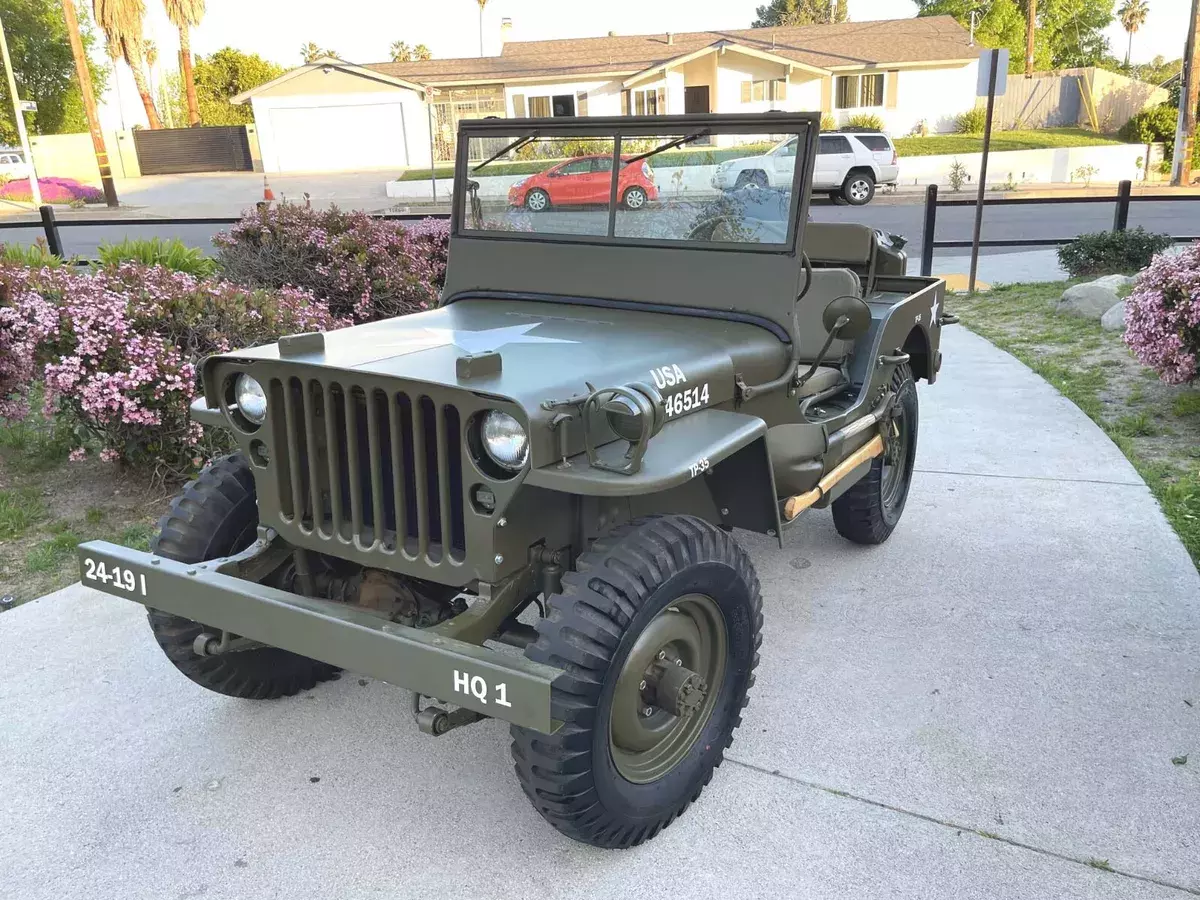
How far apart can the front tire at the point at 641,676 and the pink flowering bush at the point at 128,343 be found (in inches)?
134

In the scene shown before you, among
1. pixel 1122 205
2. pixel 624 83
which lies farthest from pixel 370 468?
pixel 624 83

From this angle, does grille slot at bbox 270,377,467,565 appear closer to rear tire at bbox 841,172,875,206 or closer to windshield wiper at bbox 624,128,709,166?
windshield wiper at bbox 624,128,709,166

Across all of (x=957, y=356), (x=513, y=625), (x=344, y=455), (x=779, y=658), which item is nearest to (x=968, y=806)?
(x=779, y=658)

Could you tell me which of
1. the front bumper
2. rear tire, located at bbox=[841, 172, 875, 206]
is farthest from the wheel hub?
rear tire, located at bbox=[841, 172, 875, 206]

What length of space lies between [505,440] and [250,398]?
95cm

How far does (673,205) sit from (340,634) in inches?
83.2

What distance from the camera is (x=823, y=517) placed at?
536 cm

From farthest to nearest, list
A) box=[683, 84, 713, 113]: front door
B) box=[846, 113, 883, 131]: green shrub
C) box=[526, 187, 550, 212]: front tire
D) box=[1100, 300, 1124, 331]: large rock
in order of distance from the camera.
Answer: box=[846, 113, 883, 131]: green shrub, box=[683, 84, 713, 113]: front door, box=[1100, 300, 1124, 331]: large rock, box=[526, 187, 550, 212]: front tire

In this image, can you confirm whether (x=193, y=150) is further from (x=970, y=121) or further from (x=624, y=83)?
(x=970, y=121)

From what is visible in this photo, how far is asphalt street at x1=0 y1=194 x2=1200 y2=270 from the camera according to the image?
16766 millimetres

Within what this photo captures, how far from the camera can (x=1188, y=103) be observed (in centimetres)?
2503

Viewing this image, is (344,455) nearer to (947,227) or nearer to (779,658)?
(779,658)

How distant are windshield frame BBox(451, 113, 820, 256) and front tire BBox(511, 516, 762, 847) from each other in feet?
4.25

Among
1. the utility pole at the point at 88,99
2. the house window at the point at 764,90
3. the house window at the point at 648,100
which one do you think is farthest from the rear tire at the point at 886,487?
the house window at the point at 764,90
